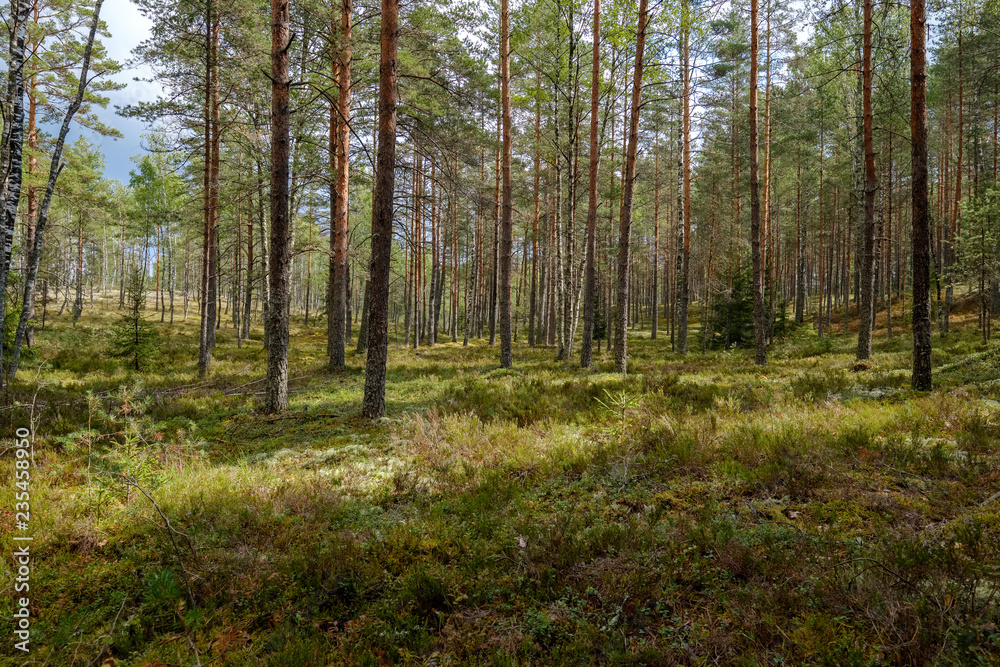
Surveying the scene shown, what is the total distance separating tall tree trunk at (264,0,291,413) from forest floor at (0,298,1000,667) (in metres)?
2.14

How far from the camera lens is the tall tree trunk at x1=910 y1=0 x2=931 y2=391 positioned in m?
7.80

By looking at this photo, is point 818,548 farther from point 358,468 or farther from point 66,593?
point 66,593

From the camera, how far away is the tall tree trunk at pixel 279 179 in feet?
25.3

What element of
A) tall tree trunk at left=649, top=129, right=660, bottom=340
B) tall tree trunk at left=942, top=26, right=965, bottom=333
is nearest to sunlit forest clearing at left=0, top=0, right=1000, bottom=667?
tall tree trunk at left=942, top=26, right=965, bottom=333

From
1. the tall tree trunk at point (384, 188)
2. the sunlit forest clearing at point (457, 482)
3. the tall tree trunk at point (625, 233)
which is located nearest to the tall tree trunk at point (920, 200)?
the sunlit forest clearing at point (457, 482)

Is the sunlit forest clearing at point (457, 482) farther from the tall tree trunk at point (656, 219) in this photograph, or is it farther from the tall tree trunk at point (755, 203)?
the tall tree trunk at point (656, 219)

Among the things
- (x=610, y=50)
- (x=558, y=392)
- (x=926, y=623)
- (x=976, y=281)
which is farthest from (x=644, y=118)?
(x=926, y=623)

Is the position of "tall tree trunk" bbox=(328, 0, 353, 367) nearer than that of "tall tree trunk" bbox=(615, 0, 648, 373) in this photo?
No

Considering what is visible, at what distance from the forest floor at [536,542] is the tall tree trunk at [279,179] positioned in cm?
214

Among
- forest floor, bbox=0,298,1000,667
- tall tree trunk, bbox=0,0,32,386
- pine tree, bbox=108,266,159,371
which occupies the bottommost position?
forest floor, bbox=0,298,1000,667

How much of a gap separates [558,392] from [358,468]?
5.01 metres

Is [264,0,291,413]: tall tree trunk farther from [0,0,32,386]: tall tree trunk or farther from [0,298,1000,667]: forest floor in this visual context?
[0,0,32,386]: tall tree trunk

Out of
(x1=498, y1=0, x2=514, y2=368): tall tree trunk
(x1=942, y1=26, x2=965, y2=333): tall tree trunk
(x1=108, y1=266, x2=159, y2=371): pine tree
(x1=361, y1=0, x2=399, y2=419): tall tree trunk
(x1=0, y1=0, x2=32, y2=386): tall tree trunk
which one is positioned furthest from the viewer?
(x1=942, y1=26, x2=965, y2=333): tall tree trunk

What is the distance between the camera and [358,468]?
5.53 metres
